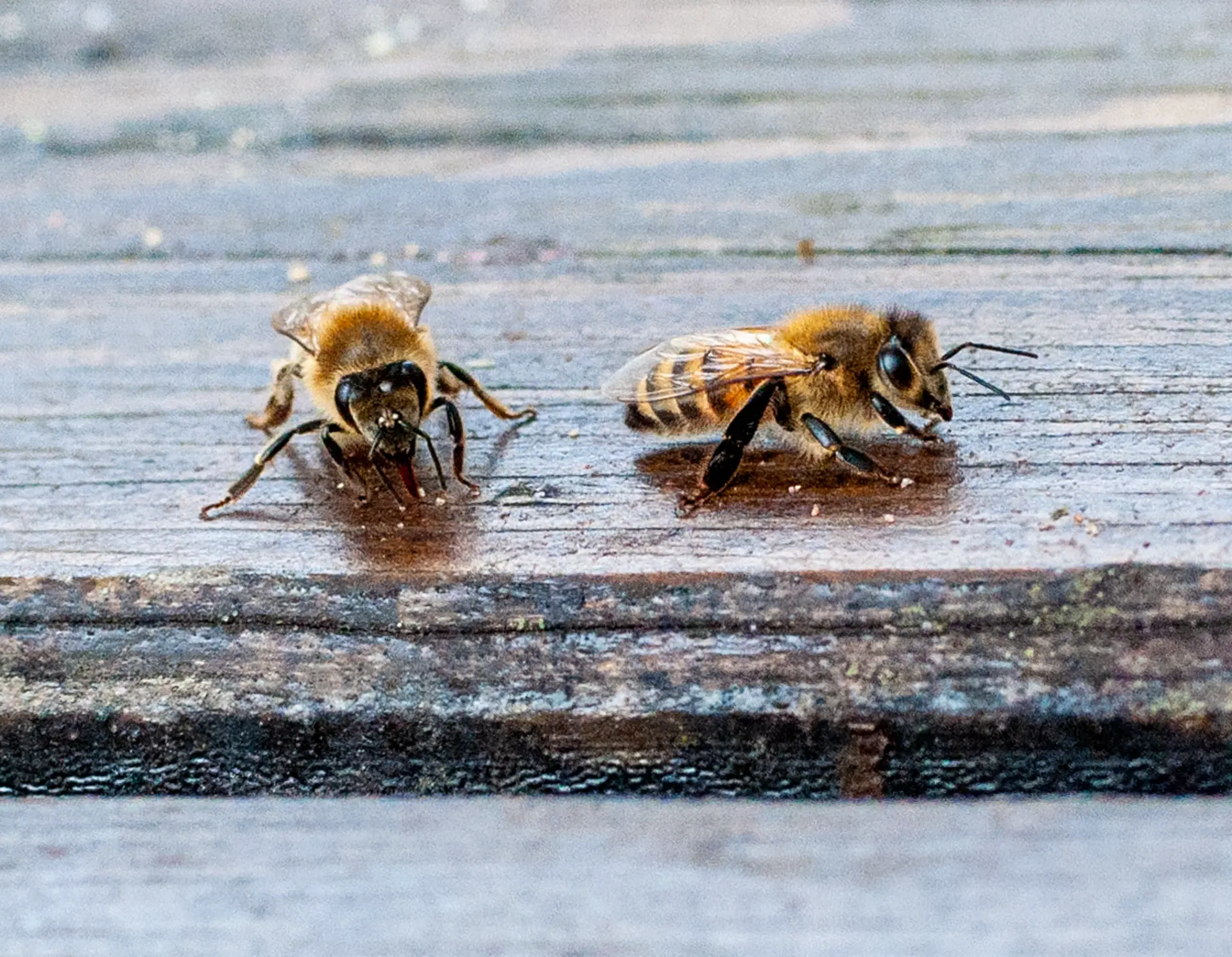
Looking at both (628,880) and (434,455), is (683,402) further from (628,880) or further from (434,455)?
(628,880)

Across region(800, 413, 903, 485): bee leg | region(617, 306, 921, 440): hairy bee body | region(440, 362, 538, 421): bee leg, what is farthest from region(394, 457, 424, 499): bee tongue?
region(800, 413, 903, 485): bee leg

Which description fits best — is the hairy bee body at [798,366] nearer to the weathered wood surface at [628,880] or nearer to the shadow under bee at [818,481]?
the shadow under bee at [818,481]

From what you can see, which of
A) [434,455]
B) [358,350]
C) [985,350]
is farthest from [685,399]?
[358,350]

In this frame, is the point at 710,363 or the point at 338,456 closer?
the point at 338,456

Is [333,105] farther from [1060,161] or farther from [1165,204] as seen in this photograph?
[1165,204]

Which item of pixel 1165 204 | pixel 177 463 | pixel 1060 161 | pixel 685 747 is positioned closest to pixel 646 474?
pixel 685 747

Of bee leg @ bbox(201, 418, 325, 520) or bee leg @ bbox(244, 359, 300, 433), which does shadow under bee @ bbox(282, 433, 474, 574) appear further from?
bee leg @ bbox(244, 359, 300, 433)
